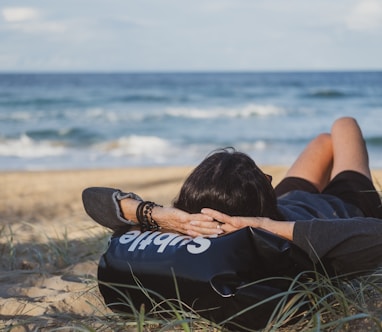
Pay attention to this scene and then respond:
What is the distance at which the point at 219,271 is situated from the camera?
2.07 m

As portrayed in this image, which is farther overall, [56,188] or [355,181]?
[56,188]

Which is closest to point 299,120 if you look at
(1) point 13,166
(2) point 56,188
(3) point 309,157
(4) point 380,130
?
(4) point 380,130

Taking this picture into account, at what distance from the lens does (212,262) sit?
2.08 m

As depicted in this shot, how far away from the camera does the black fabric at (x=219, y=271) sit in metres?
2.07

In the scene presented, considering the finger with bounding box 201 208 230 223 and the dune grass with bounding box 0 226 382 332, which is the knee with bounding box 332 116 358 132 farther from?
the finger with bounding box 201 208 230 223

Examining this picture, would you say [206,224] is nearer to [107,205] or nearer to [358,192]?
[107,205]

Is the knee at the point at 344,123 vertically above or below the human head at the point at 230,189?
above

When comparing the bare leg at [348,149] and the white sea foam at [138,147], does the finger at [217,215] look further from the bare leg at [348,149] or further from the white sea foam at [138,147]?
the white sea foam at [138,147]

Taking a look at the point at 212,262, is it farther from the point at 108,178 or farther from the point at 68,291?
the point at 108,178

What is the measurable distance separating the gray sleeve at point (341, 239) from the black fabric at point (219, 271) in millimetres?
55

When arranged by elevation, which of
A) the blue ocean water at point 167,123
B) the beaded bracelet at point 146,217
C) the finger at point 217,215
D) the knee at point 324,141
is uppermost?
the knee at point 324,141

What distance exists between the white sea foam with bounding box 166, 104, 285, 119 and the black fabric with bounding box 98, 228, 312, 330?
52.9 feet

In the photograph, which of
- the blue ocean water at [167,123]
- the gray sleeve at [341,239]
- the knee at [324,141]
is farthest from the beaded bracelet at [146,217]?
the blue ocean water at [167,123]

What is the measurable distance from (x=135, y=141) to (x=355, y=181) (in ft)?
33.5
